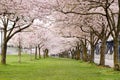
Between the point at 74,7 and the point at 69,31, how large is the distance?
76.9 ft

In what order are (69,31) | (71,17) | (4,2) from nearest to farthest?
(4,2), (71,17), (69,31)

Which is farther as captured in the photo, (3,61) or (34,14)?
(3,61)

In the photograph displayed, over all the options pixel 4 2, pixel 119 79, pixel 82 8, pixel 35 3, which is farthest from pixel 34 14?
pixel 119 79

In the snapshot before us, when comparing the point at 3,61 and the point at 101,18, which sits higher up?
the point at 101,18

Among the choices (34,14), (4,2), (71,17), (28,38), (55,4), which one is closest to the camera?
(4,2)

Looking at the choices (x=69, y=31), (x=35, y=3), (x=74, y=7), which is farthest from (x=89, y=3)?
(x=69, y=31)

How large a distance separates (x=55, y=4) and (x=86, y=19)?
9281 mm

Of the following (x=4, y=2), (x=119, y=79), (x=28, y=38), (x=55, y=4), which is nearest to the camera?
(x=119, y=79)

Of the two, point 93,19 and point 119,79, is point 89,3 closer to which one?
point 119,79

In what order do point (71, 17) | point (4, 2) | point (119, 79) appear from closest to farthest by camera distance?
1. point (119, 79)
2. point (4, 2)
3. point (71, 17)

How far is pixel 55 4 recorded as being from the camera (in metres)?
28.3

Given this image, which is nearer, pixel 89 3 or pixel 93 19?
pixel 89 3

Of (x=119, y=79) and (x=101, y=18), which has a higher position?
(x=101, y=18)

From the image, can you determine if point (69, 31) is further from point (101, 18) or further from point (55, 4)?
point (55, 4)
